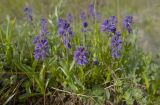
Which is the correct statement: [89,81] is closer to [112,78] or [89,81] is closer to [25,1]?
[112,78]

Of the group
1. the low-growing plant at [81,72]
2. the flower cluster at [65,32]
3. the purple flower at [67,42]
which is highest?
the flower cluster at [65,32]

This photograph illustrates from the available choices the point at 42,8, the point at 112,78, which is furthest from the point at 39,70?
the point at 42,8

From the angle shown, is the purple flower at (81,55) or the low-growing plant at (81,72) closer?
the purple flower at (81,55)

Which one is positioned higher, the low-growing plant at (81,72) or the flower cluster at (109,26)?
the flower cluster at (109,26)

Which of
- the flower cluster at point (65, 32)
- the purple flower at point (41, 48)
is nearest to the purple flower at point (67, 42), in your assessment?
the flower cluster at point (65, 32)

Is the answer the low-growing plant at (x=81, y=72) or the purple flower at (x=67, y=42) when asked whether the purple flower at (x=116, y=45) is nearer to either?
the low-growing plant at (x=81, y=72)

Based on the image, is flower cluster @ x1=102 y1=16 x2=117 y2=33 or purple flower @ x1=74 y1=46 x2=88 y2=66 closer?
purple flower @ x1=74 y1=46 x2=88 y2=66

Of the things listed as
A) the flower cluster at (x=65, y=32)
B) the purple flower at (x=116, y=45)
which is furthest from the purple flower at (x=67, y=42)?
the purple flower at (x=116, y=45)

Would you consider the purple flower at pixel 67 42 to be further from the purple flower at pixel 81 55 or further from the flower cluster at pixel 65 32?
the purple flower at pixel 81 55

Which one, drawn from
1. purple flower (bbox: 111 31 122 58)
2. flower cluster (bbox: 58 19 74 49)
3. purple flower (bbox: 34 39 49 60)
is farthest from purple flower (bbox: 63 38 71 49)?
purple flower (bbox: 111 31 122 58)

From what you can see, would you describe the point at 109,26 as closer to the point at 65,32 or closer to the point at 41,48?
the point at 65,32

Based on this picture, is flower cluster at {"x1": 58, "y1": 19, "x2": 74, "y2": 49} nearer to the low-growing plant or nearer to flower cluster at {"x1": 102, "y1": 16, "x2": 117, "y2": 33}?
the low-growing plant
